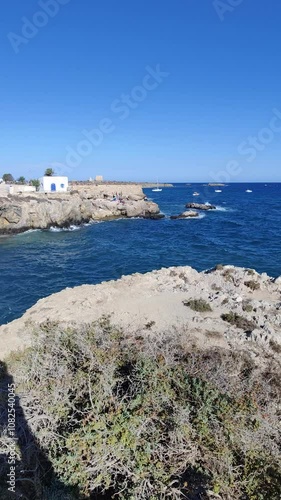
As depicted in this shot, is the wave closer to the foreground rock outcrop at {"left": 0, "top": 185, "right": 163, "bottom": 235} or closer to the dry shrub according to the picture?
the foreground rock outcrop at {"left": 0, "top": 185, "right": 163, "bottom": 235}

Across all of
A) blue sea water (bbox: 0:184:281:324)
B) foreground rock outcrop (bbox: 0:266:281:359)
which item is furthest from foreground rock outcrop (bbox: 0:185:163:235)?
foreground rock outcrop (bbox: 0:266:281:359)

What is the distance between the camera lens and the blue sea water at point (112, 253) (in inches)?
813

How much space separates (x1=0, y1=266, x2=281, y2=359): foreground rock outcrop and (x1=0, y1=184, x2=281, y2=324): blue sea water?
423 cm

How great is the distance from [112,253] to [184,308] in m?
16.0

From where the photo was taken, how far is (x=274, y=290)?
51.5ft

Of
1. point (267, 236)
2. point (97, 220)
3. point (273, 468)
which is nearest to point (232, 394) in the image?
point (273, 468)

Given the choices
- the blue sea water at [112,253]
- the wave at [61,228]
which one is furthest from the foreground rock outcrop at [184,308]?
the wave at [61,228]

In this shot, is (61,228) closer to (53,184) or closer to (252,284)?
(53,184)

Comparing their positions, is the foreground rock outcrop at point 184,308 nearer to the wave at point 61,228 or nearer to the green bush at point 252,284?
the green bush at point 252,284

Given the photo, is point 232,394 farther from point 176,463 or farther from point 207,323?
point 207,323

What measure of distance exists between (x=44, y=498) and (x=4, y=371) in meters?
3.05

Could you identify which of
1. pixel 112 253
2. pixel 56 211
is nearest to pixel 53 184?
pixel 56 211

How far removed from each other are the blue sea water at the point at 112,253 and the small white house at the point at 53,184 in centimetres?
1600

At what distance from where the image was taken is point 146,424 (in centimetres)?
535
